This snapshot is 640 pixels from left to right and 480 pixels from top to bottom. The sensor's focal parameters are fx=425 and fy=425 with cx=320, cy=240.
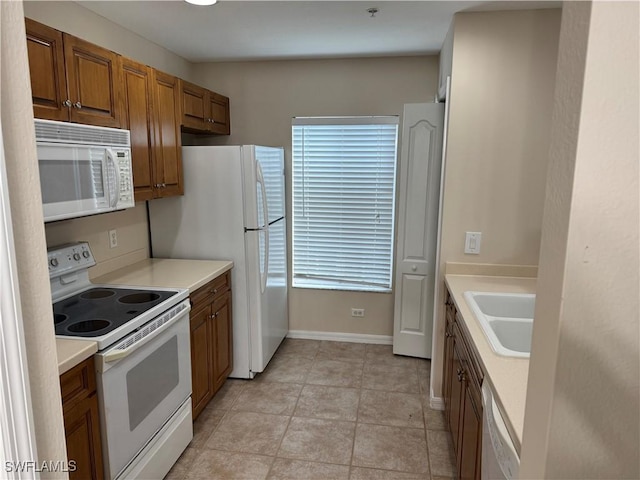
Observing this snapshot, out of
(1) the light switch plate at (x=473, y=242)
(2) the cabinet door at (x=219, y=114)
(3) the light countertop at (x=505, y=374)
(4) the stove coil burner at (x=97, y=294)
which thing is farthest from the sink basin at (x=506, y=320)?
(2) the cabinet door at (x=219, y=114)

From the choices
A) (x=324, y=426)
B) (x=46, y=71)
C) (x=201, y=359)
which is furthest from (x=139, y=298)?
(x=324, y=426)

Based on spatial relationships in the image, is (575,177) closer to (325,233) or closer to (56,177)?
(56,177)

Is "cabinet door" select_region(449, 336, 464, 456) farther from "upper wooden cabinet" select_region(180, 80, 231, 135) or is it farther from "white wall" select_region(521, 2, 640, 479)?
"upper wooden cabinet" select_region(180, 80, 231, 135)

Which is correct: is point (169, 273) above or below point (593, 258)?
below

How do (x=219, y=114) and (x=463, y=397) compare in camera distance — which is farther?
(x=219, y=114)

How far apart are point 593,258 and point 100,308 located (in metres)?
2.07

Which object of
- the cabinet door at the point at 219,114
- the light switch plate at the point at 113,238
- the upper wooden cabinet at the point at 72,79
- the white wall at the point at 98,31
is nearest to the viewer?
the upper wooden cabinet at the point at 72,79

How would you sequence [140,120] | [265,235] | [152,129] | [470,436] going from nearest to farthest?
1. [470,436]
2. [140,120]
3. [152,129]
4. [265,235]

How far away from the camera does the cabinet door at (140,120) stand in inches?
91.8

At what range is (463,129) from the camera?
2.51m

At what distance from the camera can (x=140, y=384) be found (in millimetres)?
1926

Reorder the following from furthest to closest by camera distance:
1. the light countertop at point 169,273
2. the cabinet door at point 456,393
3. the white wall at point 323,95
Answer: the white wall at point 323,95 → the light countertop at point 169,273 → the cabinet door at point 456,393

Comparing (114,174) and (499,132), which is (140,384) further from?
(499,132)

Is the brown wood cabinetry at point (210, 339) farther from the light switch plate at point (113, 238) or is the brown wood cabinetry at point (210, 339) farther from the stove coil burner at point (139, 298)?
the light switch plate at point (113, 238)
